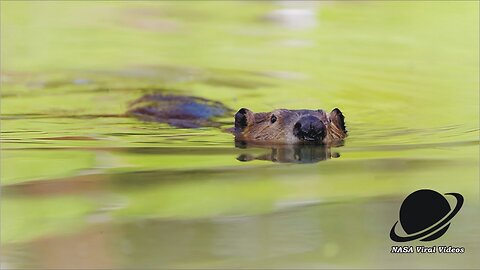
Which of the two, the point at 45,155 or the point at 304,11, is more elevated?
the point at 304,11

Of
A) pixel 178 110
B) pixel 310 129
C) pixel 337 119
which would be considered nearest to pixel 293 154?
pixel 310 129

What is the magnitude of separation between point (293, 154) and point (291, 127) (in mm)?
342

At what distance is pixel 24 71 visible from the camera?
7.43 metres

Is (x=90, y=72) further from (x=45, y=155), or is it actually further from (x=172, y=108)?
(x=45, y=155)

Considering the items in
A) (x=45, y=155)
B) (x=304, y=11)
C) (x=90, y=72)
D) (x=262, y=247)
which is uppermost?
(x=304, y=11)

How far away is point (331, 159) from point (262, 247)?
3.55 feet

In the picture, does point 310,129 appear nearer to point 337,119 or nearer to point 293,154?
point 293,154

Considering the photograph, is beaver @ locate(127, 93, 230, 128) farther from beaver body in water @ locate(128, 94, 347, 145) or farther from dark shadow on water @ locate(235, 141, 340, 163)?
dark shadow on water @ locate(235, 141, 340, 163)

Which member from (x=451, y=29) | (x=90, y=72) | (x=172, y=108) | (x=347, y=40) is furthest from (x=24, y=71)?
(x=451, y=29)

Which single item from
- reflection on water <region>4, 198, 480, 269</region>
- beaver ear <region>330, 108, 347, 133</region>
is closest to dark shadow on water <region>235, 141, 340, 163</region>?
beaver ear <region>330, 108, 347, 133</region>

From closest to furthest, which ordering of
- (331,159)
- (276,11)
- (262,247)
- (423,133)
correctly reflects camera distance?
(262,247)
(331,159)
(423,133)
(276,11)

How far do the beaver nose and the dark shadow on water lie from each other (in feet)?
0.16

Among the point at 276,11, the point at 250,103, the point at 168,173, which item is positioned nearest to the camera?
the point at 168,173

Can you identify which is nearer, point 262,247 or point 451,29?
point 262,247
